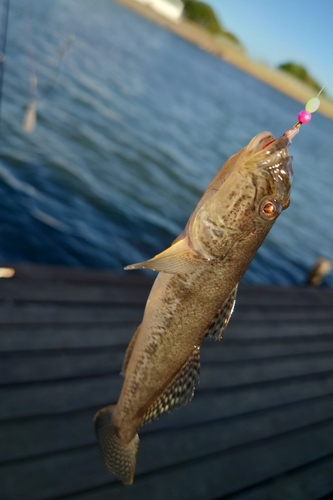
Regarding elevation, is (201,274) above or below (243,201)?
below

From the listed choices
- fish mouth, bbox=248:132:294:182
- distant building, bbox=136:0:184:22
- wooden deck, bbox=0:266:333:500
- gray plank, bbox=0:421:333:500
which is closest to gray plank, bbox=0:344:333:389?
wooden deck, bbox=0:266:333:500

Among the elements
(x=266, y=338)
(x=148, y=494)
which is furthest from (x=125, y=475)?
(x=266, y=338)

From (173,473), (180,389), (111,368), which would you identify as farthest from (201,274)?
(111,368)

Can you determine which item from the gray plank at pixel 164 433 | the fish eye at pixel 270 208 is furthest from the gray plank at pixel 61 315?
the fish eye at pixel 270 208

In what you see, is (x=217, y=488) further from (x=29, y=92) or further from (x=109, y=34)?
(x=109, y=34)

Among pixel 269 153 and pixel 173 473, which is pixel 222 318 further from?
pixel 173 473

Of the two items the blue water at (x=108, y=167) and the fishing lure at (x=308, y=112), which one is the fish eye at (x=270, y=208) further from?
the blue water at (x=108, y=167)

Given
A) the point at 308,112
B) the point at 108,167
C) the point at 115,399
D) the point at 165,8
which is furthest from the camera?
the point at 165,8
